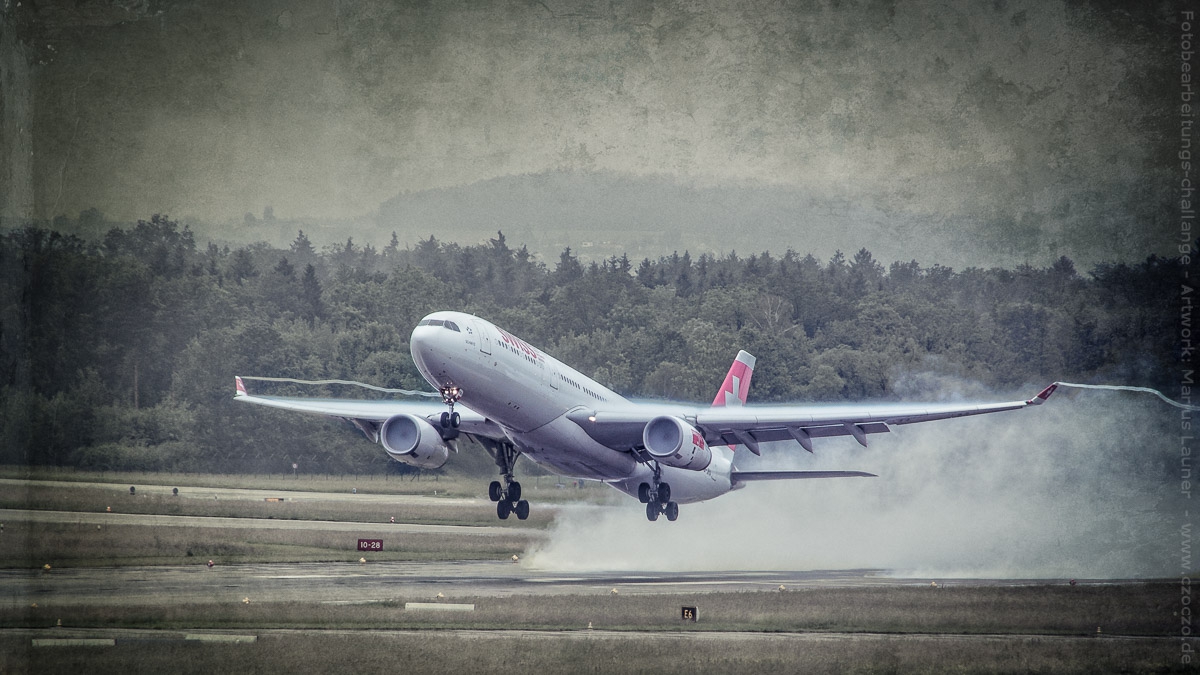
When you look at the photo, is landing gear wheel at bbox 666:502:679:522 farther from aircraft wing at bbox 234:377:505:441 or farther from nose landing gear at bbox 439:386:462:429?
nose landing gear at bbox 439:386:462:429

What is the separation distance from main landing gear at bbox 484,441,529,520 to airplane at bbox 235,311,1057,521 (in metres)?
0.03

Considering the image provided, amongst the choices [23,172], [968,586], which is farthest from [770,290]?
[23,172]

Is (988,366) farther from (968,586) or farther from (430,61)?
(430,61)

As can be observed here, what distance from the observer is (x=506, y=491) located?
24.8 m

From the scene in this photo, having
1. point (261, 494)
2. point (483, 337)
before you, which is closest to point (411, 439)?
point (483, 337)

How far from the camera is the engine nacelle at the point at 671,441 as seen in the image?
2202cm

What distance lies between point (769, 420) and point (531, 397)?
4.81m

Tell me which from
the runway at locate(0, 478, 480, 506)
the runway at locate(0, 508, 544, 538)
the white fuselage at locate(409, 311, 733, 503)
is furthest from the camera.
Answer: the runway at locate(0, 478, 480, 506)

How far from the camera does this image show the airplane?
19938 mm

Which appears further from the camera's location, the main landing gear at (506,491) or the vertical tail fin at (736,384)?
the vertical tail fin at (736,384)

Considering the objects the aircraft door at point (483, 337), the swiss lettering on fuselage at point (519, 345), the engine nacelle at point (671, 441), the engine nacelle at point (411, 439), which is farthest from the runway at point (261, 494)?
the aircraft door at point (483, 337)

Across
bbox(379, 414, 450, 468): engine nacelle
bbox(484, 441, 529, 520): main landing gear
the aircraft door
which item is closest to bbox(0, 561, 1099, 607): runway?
bbox(484, 441, 529, 520): main landing gear

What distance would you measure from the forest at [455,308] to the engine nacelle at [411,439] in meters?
9.08

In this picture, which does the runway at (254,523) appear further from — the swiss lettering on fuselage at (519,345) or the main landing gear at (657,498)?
the swiss lettering on fuselage at (519,345)
